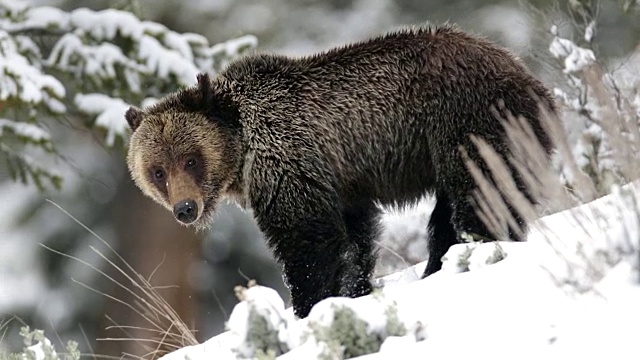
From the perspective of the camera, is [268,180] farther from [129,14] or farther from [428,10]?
[428,10]

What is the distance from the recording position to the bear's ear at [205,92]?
747cm

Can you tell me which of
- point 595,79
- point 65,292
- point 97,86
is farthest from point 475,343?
point 65,292

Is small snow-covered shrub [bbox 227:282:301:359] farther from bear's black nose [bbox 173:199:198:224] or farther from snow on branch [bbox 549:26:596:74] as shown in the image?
snow on branch [bbox 549:26:596:74]

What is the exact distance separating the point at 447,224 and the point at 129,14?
7.25 meters

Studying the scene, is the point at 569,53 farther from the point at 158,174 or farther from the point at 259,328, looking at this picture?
the point at 259,328

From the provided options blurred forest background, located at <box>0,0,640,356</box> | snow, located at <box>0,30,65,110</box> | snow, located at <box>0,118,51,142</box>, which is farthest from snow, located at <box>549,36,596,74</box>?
snow, located at <box>0,118,51,142</box>

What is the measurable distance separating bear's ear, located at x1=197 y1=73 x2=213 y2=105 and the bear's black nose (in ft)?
2.34

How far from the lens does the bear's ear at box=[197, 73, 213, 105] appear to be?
747 centimetres

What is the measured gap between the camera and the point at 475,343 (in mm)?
4020

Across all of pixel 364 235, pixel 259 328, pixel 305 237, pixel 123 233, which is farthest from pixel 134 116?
pixel 123 233

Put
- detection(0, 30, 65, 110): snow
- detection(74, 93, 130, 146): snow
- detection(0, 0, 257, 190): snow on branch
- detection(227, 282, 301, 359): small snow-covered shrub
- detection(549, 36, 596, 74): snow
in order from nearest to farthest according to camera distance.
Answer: detection(227, 282, 301, 359): small snow-covered shrub → detection(549, 36, 596, 74): snow → detection(0, 30, 65, 110): snow → detection(74, 93, 130, 146): snow → detection(0, 0, 257, 190): snow on branch

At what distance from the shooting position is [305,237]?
275 inches

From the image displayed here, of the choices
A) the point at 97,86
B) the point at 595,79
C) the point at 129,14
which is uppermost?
the point at 129,14

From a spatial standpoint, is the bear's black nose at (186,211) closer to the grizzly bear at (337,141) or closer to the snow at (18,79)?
the grizzly bear at (337,141)
